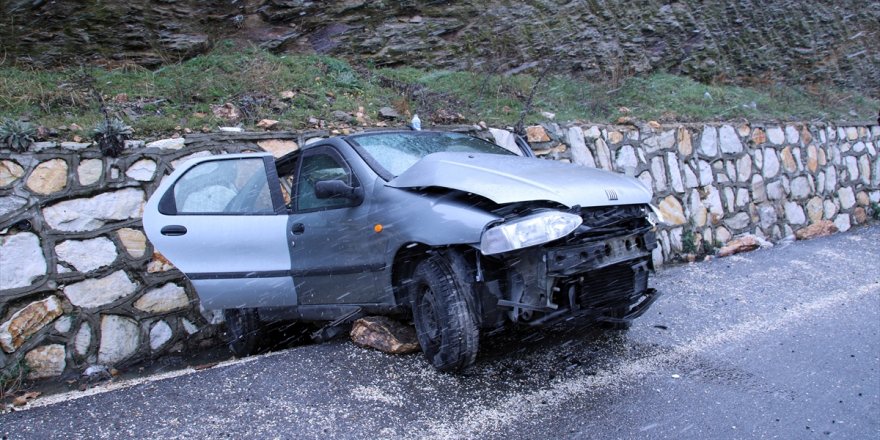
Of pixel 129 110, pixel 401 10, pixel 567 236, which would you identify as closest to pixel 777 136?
pixel 401 10

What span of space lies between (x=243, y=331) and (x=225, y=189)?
3.88ft

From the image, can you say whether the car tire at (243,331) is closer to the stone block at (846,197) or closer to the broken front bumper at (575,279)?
the broken front bumper at (575,279)

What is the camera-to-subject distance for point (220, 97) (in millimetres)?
7418

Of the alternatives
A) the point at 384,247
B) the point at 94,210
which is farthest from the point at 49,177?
the point at 384,247

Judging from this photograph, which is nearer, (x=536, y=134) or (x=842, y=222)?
(x=536, y=134)

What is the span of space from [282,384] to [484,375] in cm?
A: 128

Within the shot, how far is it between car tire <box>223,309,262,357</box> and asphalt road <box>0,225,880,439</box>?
74 cm

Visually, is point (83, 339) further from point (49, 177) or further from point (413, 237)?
point (413, 237)

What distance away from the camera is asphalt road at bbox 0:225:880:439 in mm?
3414

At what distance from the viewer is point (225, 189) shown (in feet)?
17.5

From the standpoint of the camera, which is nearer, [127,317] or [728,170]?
[127,317]

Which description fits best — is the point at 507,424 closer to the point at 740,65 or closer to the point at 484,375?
the point at 484,375

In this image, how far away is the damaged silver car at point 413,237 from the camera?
370 cm

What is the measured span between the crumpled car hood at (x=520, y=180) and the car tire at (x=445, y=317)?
0.50m
